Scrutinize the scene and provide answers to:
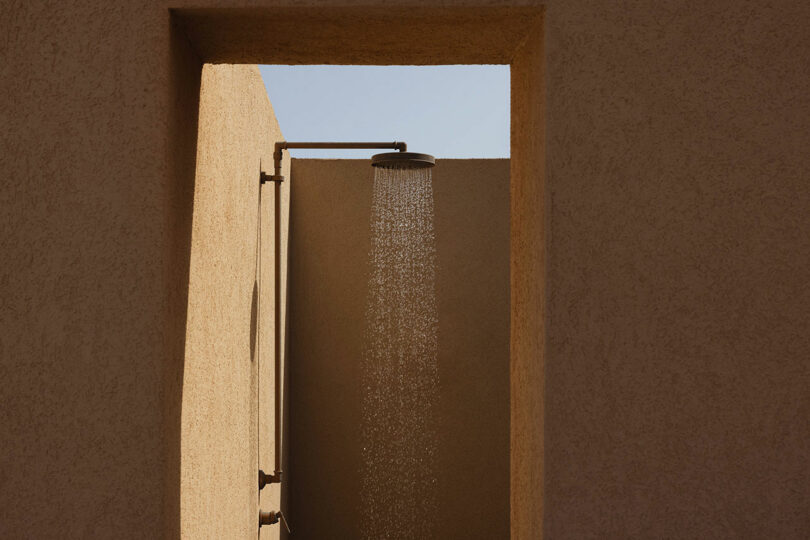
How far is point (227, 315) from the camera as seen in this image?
1888 millimetres

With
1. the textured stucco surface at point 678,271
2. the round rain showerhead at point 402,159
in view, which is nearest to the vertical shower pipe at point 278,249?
the round rain showerhead at point 402,159

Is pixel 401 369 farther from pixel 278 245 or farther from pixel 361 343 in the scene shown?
pixel 278 245

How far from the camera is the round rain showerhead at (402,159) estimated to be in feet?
7.95

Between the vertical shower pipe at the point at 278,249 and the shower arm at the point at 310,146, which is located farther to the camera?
the shower arm at the point at 310,146

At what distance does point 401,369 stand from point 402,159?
5.59 ft

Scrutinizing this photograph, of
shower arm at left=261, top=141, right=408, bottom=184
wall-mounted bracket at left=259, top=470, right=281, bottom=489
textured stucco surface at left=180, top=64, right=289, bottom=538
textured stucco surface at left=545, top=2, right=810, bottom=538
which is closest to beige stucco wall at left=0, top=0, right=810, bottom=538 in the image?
textured stucco surface at left=545, top=2, right=810, bottom=538

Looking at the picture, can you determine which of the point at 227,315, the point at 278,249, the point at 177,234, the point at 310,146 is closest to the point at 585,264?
the point at 177,234

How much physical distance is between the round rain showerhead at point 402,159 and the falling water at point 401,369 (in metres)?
1.27

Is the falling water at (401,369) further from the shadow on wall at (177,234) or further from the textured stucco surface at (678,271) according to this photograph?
the textured stucco surface at (678,271)

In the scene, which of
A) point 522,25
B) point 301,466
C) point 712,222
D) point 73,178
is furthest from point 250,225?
point 301,466

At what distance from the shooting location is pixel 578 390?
1.17 m

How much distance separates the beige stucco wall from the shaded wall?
2640mm

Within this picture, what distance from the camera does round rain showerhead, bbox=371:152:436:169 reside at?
242 cm

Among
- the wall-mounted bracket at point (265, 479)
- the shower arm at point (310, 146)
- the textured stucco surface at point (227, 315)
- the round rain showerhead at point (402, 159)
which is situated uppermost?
the shower arm at point (310, 146)
